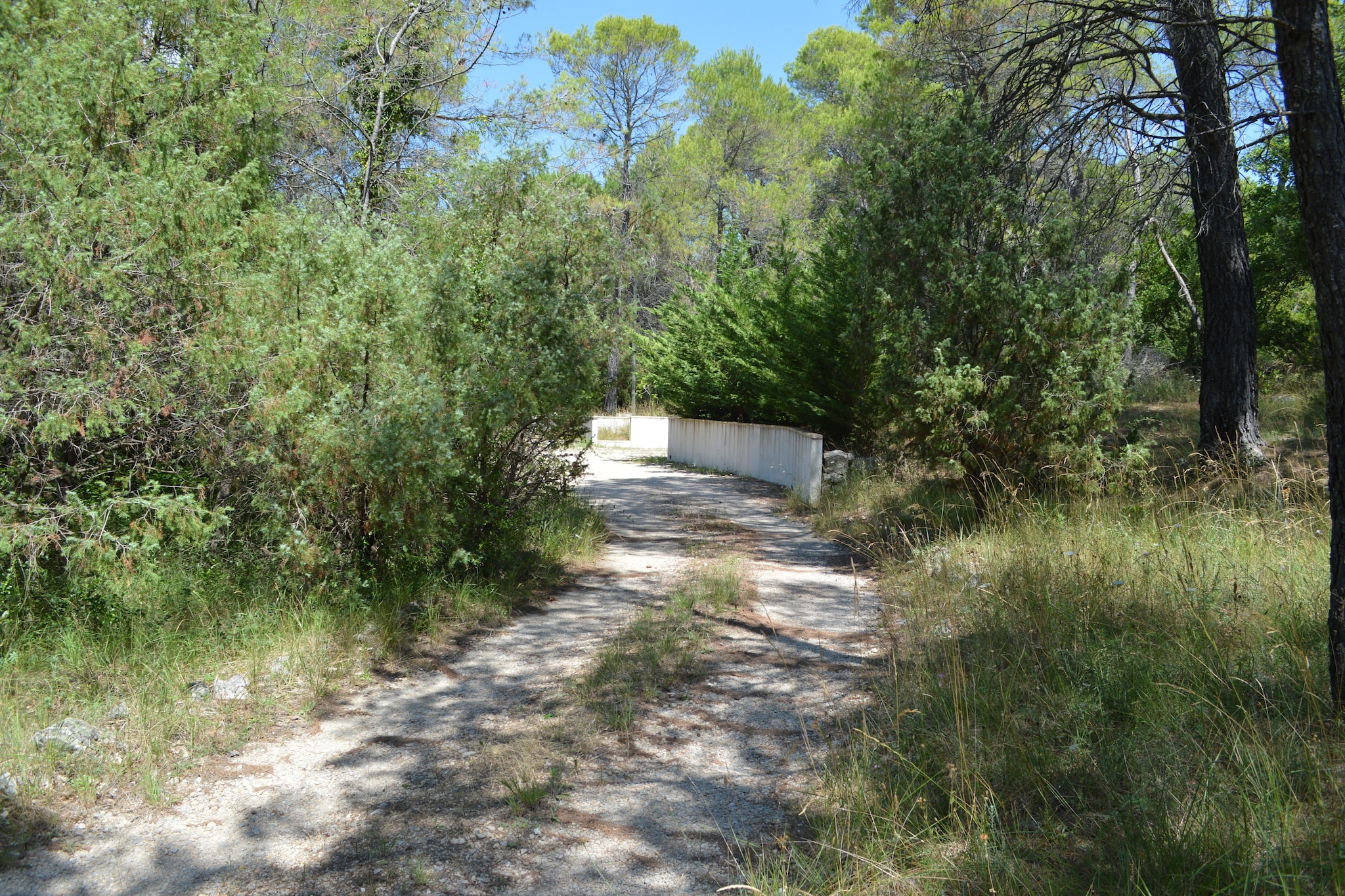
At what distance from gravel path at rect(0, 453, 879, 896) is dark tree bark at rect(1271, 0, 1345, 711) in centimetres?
218

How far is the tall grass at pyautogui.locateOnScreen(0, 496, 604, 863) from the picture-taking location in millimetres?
4125

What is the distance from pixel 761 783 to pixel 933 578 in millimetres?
3021

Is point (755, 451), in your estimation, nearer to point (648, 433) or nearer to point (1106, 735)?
point (648, 433)

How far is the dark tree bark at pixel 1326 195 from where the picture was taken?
3.82 metres

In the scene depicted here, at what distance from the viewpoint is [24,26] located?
6121 millimetres

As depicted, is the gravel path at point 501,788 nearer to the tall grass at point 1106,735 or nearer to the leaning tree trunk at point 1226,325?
the tall grass at point 1106,735

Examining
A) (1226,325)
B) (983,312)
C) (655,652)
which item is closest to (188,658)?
(655,652)

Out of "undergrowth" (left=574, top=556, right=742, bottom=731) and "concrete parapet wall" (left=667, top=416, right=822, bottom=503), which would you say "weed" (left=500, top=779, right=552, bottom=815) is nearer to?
"undergrowth" (left=574, top=556, right=742, bottom=731)

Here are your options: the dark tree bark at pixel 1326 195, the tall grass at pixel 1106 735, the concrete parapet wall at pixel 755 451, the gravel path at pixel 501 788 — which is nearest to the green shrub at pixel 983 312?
the tall grass at pixel 1106 735

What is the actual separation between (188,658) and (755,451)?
14656 mm

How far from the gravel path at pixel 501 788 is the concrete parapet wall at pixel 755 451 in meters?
8.05

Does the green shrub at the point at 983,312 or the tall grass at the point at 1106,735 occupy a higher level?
the green shrub at the point at 983,312

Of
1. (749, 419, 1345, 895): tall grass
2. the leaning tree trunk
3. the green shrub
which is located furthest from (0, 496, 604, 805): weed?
the leaning tree trunk

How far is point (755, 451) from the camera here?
760 inches
